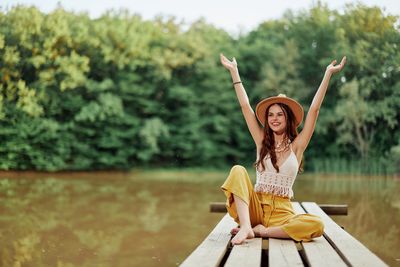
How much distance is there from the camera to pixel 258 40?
13.4m

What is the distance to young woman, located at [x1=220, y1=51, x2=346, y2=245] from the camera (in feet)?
8.07

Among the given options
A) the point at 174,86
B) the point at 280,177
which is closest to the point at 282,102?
the point at 280,177

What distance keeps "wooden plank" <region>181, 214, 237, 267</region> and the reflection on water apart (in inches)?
31.1

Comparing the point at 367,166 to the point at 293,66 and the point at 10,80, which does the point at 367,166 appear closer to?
the point at 293,66

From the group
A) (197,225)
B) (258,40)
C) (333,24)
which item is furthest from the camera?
(258,40)

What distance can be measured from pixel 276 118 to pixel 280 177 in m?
0.26

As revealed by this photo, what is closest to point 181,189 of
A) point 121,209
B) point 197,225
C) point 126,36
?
point 121,209

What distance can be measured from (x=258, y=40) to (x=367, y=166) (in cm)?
393

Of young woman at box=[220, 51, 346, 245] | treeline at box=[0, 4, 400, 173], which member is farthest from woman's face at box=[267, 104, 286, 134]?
treeline at box=[0, 4, 400, 173]

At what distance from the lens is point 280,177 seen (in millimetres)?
2529

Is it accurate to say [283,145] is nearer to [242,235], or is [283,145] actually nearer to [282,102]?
[282,102]

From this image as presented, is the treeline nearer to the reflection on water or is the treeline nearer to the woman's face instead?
the reflection on water

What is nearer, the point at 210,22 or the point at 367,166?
the point at 367,166

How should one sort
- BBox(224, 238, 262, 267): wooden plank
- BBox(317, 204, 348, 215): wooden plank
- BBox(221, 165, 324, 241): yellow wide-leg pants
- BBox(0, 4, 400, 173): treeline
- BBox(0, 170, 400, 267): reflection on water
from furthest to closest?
BBox(0, 4, 400, 173): treeline, BBox(317, 204, 348, 215): wooden plank, BBox(0, 170, 400, 267): reflection on water, BBox(221, 165, 324, 241): yellow wide-leg pants, BBox(224, 238, 262, 267): wooden plank
